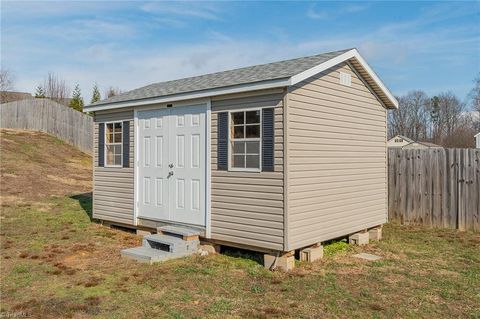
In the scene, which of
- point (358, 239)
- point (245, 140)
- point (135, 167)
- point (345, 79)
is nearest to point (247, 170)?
point (245, 140)

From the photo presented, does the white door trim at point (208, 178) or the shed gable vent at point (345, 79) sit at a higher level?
the shed gable vent at point (345, 79)

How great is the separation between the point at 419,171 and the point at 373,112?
2427 mm

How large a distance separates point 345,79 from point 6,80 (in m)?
40.3

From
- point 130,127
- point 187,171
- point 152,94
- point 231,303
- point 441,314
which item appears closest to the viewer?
point 441,314

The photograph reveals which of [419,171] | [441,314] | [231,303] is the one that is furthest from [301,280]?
[419,171]

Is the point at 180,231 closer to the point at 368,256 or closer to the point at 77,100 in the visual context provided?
the point at 368,256

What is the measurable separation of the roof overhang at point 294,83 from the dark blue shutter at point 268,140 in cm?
45

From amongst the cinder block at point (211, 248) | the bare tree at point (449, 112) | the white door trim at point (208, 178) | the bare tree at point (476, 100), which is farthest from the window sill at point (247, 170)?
the bare tree at point (449, 112)

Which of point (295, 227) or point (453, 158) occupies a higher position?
point (453, 158)

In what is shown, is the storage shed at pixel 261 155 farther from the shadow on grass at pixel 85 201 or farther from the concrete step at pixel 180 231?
the shadow on grass at pixel 85 201

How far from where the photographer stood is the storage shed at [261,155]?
20.8 ft

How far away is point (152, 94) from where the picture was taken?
8.43 meters

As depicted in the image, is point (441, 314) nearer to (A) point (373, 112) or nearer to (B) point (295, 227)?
(B) point (295, 227)

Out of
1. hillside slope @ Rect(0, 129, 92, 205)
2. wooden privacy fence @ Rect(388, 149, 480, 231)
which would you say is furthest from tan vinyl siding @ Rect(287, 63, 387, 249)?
hillside slope @ Rect(0, 129, 92, 205)
